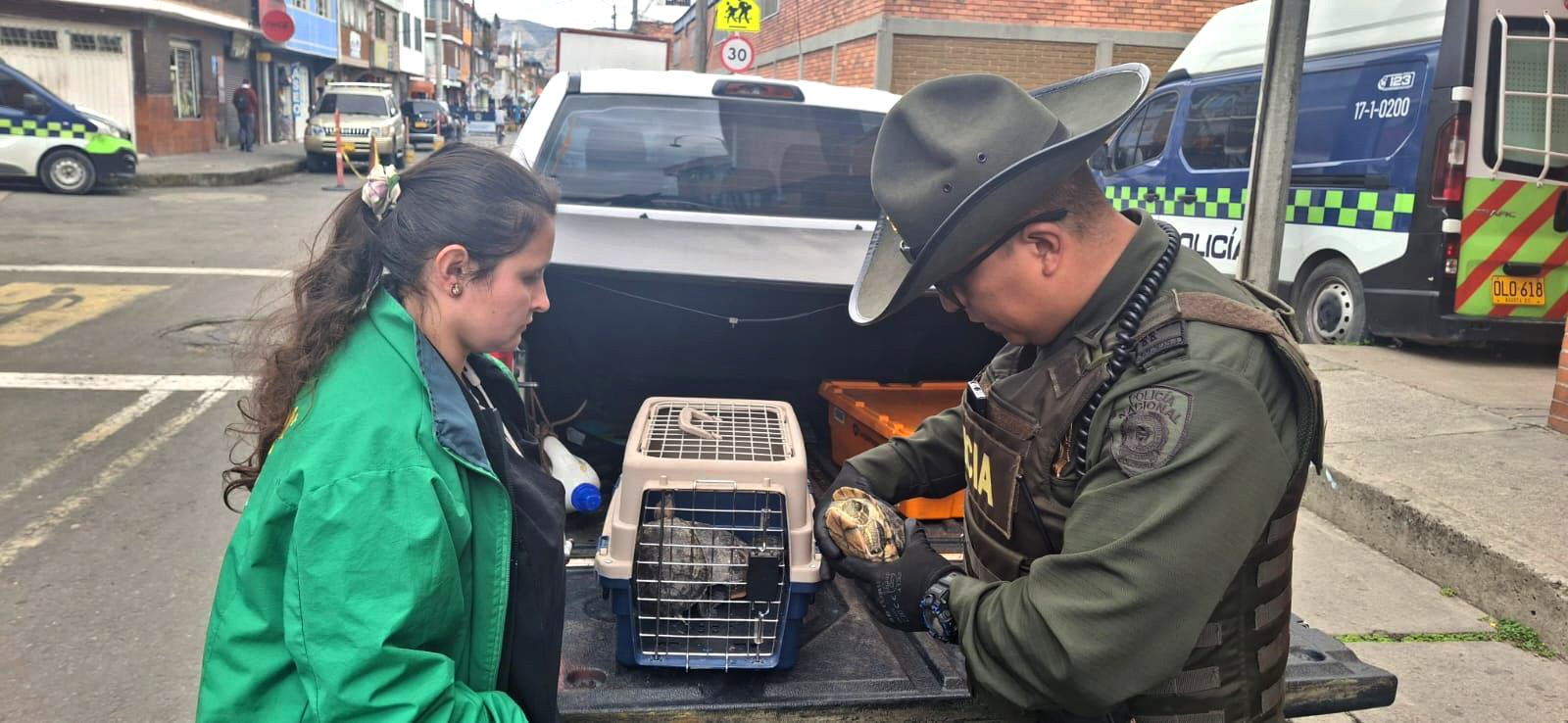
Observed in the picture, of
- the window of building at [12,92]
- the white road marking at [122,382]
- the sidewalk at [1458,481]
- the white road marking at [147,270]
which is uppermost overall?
the window of building at [12,92]

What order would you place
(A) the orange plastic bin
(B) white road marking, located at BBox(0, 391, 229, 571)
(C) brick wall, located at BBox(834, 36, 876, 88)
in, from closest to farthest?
(A) the orange plastic bin → (B) white road marking, located at BBox(0, 391, 229, 571) → (C) brick wall, located at BBox(834, 36, 876, 88)

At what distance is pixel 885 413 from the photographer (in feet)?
11.5

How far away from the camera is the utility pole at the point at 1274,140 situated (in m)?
7.23

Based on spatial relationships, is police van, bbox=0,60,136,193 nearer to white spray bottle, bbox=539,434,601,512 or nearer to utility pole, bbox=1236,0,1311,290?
utility pole, bbox=1236,0,1311,290

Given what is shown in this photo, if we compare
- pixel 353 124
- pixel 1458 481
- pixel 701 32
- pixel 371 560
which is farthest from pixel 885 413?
pixel 353 124

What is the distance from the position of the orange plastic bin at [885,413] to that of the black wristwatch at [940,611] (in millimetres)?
1092

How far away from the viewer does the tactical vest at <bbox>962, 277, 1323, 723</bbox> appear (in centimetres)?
155

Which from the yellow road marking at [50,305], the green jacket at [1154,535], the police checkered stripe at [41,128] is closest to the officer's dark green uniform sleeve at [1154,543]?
the green jacket at [1154,535]

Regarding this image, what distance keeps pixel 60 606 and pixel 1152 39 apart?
17299 millimetres

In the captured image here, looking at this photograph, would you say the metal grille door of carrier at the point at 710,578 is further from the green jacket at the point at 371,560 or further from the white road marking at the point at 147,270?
the white road marking at the point at 147,270

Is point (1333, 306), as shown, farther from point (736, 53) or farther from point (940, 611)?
point (736, 53)

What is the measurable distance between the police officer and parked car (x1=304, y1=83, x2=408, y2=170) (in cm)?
2512

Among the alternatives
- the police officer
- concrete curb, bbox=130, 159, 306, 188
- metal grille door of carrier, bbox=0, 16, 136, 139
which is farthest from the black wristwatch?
metal grille door of carrier, bbox=0, 16, 136, 139

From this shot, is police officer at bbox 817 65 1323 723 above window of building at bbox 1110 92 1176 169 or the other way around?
the other way around
